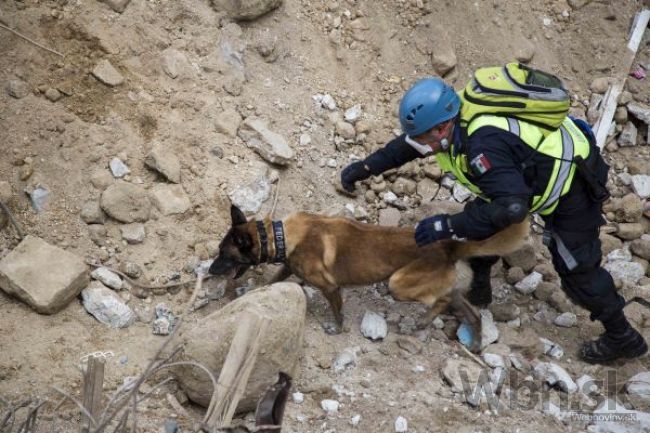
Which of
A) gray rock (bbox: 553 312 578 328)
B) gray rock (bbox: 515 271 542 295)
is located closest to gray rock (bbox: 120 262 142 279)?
gray rock (bbox: 515 271 542 295)

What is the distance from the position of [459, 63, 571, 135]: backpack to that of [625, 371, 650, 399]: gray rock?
2377 millimetres

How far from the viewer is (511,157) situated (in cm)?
526

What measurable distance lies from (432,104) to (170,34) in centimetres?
323

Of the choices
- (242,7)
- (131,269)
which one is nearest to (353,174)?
(242,7)

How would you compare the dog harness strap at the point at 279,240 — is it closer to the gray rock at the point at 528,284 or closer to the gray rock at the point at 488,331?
the gray rock at the point at 488,331

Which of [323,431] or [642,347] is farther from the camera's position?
[642,347]


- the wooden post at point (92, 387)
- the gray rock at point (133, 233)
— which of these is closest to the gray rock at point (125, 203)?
the gray rock at point (133, 233)

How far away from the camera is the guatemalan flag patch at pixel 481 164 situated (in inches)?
203

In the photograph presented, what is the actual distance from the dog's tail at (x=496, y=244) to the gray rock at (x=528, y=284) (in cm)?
120

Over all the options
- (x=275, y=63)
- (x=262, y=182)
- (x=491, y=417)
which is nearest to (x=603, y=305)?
(x=491, y=417)

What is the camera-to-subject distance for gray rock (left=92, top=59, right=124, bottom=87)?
22.1 feet

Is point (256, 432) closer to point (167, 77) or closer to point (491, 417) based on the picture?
point (491, 417)

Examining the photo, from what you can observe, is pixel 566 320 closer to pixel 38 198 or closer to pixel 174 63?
pixel 174 63

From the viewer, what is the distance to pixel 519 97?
16.9 feet
